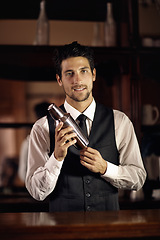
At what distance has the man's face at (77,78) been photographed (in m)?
1.50

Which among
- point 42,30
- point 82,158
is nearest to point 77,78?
point 82,158

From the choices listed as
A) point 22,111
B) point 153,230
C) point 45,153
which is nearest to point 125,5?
point 22,111

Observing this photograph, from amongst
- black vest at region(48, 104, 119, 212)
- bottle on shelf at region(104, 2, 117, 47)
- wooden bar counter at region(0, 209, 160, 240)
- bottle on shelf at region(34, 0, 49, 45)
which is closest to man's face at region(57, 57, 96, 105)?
black vest at region(48, 104, 119, 212)

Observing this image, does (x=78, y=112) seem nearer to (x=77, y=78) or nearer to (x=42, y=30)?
(x=77, y=78)

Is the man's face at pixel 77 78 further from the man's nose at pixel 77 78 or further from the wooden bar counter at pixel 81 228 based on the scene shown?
the wooden bar counter at pixel 81 228

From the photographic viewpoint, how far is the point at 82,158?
4.60 ft

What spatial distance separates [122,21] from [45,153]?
1.54 m

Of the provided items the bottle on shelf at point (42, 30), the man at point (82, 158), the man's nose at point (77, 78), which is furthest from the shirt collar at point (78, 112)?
the bottle on shelf at point (42, 30)

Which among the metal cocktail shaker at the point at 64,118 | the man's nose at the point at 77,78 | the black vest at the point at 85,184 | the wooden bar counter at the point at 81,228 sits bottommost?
the wooden bar counter at the point at 81,228

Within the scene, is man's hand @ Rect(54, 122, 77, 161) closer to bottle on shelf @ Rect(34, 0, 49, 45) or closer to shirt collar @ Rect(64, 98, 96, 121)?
shirt collar @ Rect(64, 98, 96, 121)

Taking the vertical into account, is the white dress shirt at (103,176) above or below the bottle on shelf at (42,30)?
below

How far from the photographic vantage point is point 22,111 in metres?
2.87

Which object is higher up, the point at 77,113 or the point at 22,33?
the point at 22,33

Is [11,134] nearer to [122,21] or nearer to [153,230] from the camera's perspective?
[122,21]
